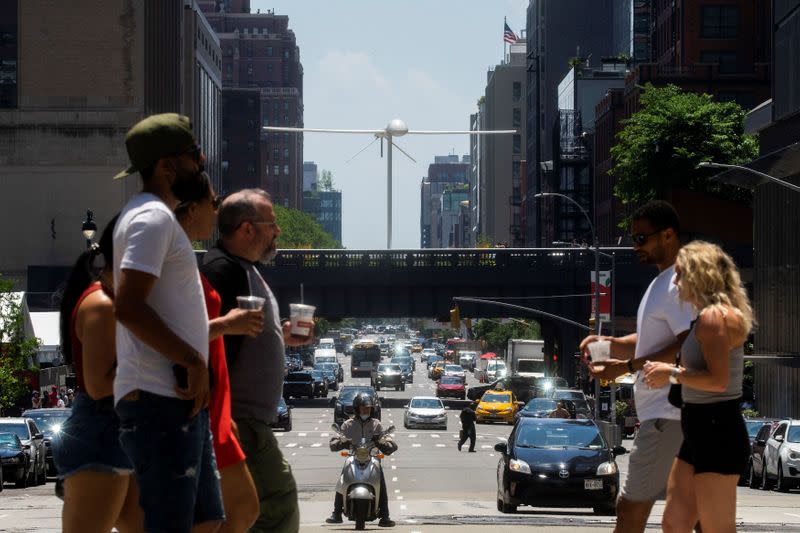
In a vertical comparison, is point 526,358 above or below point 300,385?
above

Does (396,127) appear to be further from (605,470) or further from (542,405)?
(605,470)

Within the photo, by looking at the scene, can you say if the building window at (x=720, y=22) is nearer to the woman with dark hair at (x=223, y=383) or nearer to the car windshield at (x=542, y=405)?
the car windshield at (x=542, y=405)

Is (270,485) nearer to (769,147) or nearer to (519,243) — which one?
(769,147)

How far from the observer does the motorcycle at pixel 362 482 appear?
19.2m

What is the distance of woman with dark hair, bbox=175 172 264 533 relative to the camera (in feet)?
21.7

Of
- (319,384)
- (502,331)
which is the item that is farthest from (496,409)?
(502,331)

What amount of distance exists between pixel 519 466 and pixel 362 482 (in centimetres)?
321

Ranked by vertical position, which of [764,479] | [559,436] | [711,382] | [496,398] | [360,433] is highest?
[711,382]

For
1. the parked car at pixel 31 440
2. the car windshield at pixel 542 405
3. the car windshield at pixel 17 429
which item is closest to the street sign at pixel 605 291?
the car windshield at pixel 542 405

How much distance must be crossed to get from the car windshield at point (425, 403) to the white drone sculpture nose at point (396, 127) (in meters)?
30.7

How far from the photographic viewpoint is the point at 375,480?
19.7 meters

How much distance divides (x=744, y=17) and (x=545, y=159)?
5620cm

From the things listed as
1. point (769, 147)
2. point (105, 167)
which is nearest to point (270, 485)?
point (769, 147)

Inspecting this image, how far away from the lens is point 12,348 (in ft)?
157
